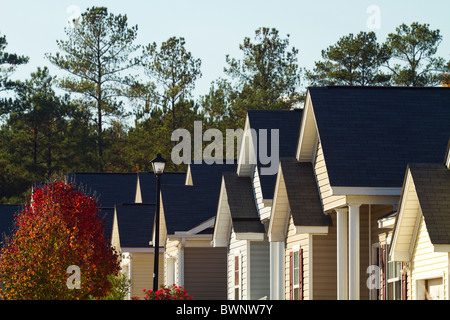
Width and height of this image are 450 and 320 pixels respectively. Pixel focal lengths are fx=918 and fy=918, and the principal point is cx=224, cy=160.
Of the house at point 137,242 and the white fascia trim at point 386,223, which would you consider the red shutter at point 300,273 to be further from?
the house at point 137,242

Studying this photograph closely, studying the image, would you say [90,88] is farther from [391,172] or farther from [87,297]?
[391,172]

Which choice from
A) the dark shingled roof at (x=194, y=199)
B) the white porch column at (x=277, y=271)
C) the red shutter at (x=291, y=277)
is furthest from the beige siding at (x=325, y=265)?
the dark shingled roof at (x=194, y=199)

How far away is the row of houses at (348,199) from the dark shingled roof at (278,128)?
0.11 feet

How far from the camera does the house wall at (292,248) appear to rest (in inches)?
946

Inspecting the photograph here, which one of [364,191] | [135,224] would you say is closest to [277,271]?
[364,191]

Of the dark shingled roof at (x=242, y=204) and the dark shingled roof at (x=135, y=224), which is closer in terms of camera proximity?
the dark shingled roof at (x=242, y=204)

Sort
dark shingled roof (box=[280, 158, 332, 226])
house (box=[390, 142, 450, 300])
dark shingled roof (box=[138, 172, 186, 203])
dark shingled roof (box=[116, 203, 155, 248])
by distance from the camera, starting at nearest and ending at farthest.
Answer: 1. house (box=[390, 142, 450, 300])
2. dark shingled roof (box=[280, 158, 332, 226])
3. dark shingled roof (box=[116, 203, 155, 248])
4. dark shingled roof (box=[138, 172, 186, 203])

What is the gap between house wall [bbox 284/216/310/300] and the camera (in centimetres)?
2403

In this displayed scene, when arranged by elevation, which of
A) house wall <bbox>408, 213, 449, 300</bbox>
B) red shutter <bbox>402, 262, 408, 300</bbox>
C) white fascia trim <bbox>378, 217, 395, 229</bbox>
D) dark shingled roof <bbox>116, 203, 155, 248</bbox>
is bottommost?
red shutter <bbox>402, 262, 408, 300</bbox>

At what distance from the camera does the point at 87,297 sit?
3575cm

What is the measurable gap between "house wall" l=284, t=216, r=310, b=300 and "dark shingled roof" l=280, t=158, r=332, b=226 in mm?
820

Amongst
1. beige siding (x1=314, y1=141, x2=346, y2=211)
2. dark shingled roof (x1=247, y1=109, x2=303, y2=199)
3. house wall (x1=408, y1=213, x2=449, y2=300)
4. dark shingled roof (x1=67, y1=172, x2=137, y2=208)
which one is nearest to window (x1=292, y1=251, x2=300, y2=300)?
beige siding (x1=314, y1=141, x2=346, y2=211)

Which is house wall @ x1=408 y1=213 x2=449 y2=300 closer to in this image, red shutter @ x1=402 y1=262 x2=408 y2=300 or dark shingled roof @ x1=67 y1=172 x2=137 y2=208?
red shutter @ x1=402 y1=262 x2=408 y2=300
